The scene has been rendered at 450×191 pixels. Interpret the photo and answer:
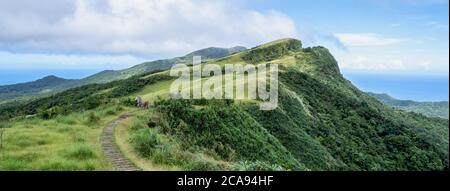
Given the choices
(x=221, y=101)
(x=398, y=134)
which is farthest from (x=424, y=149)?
(x=221, y=101)

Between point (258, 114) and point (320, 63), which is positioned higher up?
point (320, 63)

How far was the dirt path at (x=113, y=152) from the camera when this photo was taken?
18.1 m

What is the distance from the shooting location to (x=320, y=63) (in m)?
134

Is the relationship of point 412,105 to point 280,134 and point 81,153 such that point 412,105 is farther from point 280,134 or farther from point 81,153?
point 81,153

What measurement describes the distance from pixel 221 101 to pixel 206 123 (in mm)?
13772

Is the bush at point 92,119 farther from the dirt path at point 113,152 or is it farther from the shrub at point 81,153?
the shrub at point 81,153

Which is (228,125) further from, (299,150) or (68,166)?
(68,166)

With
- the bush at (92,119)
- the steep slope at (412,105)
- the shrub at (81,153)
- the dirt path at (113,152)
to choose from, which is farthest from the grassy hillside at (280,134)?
the steep slope at (412,105)

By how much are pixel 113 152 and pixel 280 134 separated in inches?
1430

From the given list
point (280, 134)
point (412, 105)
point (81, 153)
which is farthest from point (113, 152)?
point (412, 105)

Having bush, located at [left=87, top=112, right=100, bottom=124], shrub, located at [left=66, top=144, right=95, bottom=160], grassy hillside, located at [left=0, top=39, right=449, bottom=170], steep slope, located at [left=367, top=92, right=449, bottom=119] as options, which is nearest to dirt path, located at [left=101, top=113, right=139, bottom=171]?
grassy hillside, located at [left=0, top=39, right=449, bottom=170]

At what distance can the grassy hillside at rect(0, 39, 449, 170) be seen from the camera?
2242 centimetres

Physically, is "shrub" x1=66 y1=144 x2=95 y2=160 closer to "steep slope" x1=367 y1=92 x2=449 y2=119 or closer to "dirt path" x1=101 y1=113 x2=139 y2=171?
"dirt path" x1=101 y1=113 x2=139 y2=171

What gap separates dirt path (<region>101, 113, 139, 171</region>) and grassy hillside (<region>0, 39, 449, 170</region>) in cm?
50
